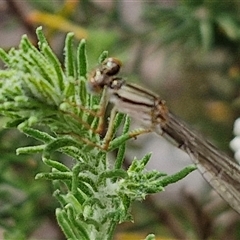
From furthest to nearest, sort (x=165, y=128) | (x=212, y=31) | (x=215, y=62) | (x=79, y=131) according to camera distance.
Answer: (x=215, y=62), (x=212, y=31), (x=165, y=128), (x=79, y=131)

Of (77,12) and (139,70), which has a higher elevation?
(77,12)

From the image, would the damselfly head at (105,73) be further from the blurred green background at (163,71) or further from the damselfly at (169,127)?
the blurred green background at (163,71)

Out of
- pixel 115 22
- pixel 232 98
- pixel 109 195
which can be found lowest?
pixel 109 195

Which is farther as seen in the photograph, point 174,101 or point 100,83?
point 174,101

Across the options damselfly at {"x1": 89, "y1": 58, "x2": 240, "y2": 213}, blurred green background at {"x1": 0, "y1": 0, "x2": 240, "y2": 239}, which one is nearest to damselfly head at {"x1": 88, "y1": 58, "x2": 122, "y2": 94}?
damselfly at {"x1": 89, "y1": 58, "x2": 240, "y2": 213}

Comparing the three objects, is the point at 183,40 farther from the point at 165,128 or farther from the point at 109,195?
the point at 109,195

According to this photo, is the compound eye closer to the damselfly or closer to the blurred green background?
the damselfly

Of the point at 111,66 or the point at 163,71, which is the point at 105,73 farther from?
the point at 163,71

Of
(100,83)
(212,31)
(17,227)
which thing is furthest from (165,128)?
(212,31)
